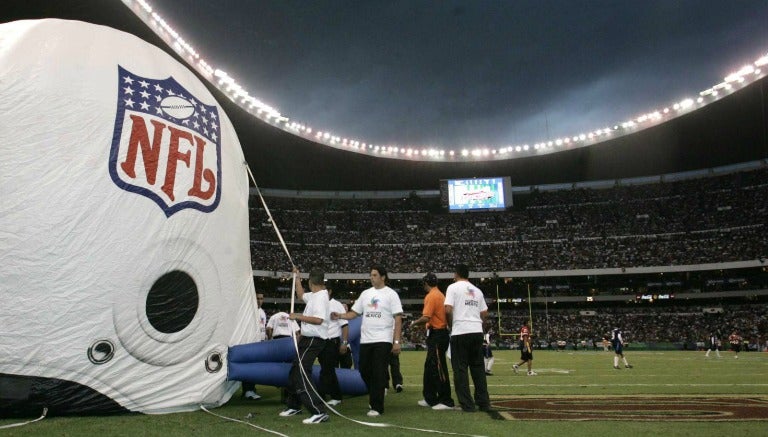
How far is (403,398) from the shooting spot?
8508 millimetres

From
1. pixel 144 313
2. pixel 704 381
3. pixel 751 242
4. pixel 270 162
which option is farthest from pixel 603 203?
pixel 144 313

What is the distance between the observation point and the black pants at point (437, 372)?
7.03 m

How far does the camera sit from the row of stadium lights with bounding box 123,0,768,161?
25594 millimetres

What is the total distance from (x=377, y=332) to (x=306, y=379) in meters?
1.00

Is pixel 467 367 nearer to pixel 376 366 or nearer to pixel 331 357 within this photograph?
pixel 376 366

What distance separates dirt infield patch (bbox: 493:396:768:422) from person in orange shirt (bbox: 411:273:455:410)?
0.75 metres

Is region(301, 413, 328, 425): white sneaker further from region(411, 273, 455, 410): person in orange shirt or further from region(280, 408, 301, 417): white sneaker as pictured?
region(411, 273, 455, 410): person in orange shirt

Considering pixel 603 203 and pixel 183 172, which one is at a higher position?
pixel 603 203

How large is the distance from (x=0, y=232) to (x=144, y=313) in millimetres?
1708

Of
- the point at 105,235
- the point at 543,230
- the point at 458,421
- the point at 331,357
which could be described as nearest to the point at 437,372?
the point at 458,421

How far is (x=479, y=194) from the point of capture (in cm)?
4228

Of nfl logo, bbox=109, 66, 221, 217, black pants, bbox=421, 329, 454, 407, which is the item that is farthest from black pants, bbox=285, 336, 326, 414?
nfl logo, bbox=109, 66, 221, 217

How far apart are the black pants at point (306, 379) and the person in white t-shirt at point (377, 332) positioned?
452 mm

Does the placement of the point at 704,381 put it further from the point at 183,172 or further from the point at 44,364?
the point at 44,364
